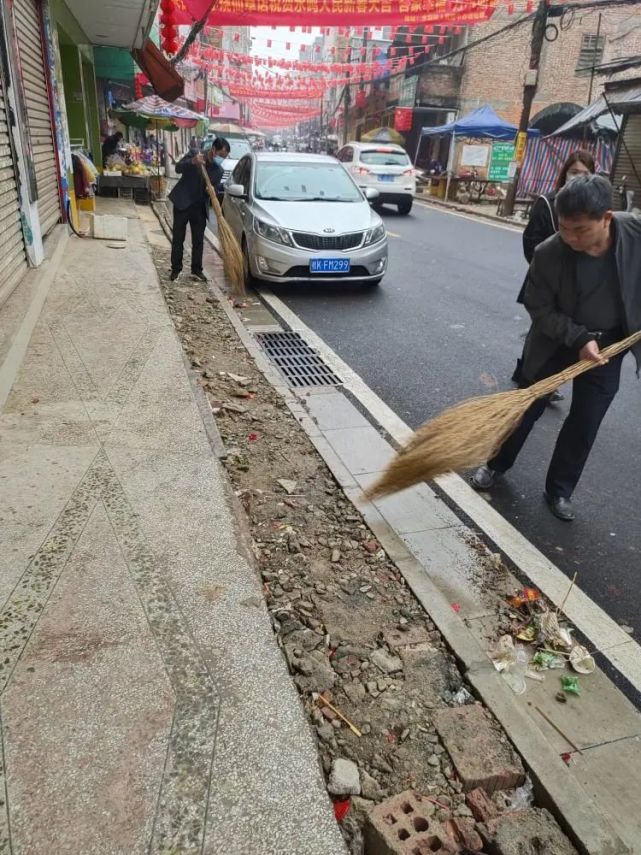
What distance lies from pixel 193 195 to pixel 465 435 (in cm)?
561

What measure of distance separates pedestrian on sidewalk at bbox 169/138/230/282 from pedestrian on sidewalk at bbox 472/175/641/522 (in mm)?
5114

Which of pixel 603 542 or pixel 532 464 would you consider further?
pixel 532 464

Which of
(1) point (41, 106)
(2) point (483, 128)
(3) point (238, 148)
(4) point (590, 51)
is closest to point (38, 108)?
(1) point (41, 106)

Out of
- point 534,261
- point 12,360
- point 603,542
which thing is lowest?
point 603,542

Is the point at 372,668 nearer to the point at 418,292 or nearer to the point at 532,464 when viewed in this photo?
the point at 532,464

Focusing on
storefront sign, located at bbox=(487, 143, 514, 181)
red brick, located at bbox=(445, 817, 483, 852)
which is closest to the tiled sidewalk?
red brick, located at bbox=(445, 817, 483, 852)

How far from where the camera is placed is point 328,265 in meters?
7.22

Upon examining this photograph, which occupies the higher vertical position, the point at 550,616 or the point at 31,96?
the point at 31,96

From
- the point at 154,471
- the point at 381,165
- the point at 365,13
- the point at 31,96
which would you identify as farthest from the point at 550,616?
the point at 381,165

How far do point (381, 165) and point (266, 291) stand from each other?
11074mm

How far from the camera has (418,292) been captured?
8.07 meters

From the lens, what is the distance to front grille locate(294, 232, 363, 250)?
715 cm

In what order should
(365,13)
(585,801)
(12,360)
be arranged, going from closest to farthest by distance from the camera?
1. (585,801)
2. (12,360)
3. (365,13)

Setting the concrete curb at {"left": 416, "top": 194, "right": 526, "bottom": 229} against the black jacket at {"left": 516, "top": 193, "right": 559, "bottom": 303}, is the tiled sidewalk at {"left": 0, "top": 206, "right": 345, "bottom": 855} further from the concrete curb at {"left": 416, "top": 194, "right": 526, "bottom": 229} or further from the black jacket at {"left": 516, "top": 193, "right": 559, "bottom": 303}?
the concrete curb at {"left": 416, "top": 194, "right": 526, "bottom": 229}
